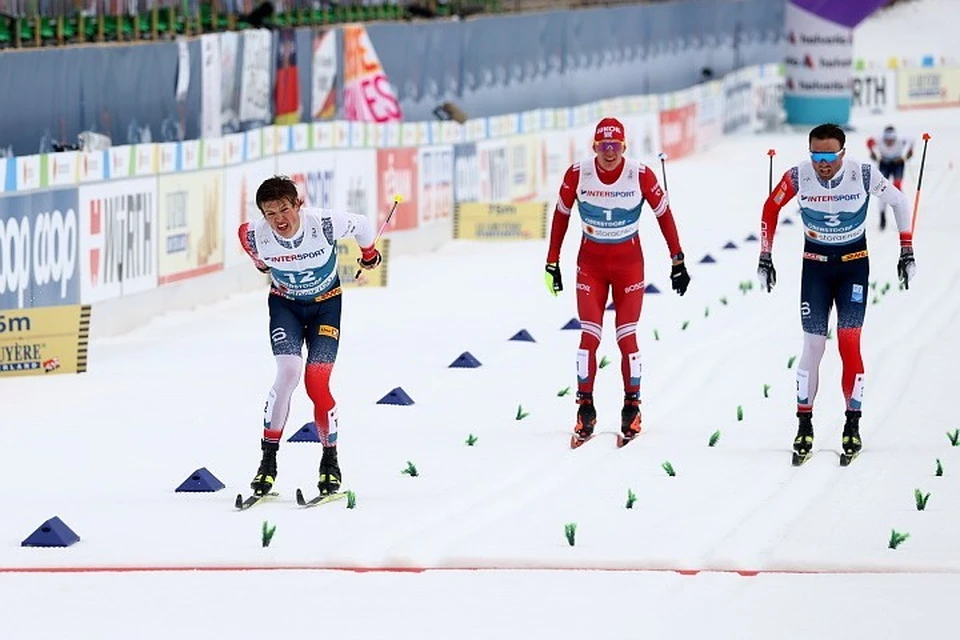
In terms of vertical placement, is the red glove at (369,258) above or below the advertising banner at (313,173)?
above

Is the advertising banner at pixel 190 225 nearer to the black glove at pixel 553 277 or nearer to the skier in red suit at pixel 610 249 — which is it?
the black glove at pixel 553 277

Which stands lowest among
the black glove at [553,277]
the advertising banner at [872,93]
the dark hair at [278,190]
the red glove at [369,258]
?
the advertising banner at [872,93]

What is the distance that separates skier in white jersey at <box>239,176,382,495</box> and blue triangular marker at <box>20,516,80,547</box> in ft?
4.34

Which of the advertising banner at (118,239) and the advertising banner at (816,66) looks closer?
the advertising banner at (118,239)

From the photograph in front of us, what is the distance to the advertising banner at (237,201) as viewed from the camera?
69.2ft

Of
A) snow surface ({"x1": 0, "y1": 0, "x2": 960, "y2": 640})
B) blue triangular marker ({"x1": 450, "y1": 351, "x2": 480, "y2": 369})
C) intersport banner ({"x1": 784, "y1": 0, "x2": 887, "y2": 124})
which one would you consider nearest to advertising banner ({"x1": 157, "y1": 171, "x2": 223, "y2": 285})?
snow surface ({"x1": 0, "y1": 0, "x2": 960, "y2": 640})

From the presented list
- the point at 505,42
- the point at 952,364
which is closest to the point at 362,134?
the point at 505,42

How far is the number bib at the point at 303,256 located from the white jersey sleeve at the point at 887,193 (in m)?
3.23

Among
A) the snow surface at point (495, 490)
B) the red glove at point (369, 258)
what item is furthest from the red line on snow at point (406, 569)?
the red glove at point (369, 258)

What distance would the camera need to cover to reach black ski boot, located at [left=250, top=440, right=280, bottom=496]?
10.9 metres

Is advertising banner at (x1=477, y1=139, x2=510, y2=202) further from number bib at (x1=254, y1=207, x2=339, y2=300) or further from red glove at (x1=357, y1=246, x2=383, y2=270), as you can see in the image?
number bib at (x1=254, y1=207, x2=339, y2=300)

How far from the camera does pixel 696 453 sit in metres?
12.3

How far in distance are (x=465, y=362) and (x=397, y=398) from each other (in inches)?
72.7

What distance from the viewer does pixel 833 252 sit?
39.7ft
